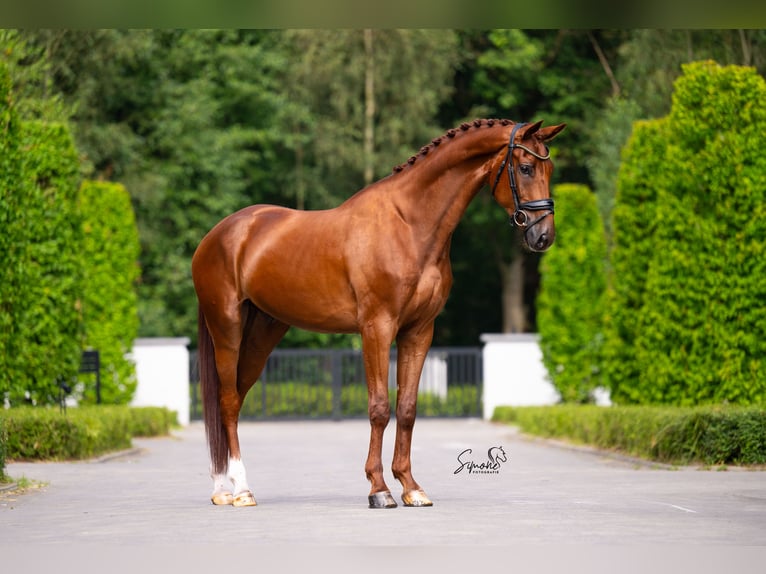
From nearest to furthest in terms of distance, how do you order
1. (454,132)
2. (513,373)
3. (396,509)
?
(396,509) → (454,132) → (513,373)

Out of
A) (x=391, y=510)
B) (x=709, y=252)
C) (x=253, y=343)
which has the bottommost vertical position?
(x=391, y=510)

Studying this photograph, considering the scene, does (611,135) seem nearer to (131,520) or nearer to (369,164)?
(369,164)

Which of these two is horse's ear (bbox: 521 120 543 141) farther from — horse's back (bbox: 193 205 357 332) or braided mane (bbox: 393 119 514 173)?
horse's back (bbox: 193 205 357 332)

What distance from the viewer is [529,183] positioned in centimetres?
1023

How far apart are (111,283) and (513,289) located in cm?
2016

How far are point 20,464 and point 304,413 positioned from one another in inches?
684

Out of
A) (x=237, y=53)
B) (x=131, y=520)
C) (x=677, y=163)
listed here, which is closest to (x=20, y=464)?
(x=131, y=520)

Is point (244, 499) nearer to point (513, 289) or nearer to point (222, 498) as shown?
point (222, 498)

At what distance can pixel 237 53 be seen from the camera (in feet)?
135

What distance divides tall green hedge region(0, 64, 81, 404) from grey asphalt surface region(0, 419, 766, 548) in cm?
143

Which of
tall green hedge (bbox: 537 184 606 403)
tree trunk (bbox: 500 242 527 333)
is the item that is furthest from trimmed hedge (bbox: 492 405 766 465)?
tree trunk (bbox: 500 242 527 333)

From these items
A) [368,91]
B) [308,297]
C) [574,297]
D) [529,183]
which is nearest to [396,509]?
[308,297]

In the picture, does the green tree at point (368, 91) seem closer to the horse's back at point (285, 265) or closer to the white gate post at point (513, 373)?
the white gate post at point (513, 373)

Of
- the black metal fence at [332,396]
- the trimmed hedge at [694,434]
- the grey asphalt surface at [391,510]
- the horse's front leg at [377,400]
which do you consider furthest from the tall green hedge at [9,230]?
the black metal fence at [332,396]
